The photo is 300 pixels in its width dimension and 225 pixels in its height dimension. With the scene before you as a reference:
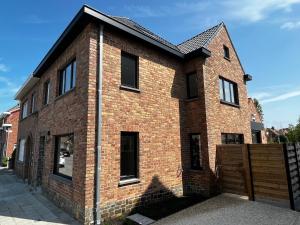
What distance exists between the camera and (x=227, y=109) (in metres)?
11.0

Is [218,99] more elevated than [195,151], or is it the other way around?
[218,99]

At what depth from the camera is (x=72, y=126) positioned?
7527 mm

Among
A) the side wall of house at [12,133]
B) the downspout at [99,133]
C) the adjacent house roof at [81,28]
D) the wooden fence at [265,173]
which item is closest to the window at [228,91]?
the adjacent house roof at [81,28]

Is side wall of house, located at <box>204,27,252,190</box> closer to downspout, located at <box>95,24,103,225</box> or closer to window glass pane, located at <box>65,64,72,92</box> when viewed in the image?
downspout, located at <box>95,24,103,225</box>

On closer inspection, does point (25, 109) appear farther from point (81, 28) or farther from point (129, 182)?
point (129, 182)

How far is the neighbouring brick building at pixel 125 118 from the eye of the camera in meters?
6.73

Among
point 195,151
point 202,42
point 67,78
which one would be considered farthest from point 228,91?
point 67,78

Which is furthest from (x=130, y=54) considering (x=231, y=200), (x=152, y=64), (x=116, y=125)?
(x=231, y=200)

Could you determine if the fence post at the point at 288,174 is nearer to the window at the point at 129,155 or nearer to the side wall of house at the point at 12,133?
the window at the point at 129,155

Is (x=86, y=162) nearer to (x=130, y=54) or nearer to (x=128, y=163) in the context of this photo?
(x=128, y=163)

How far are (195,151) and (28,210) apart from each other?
6879mm

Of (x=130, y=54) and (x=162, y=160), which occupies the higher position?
(x=130, y=54)

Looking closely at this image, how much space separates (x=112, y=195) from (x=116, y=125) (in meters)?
2.22

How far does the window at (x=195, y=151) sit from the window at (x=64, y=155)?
17.0 ft
